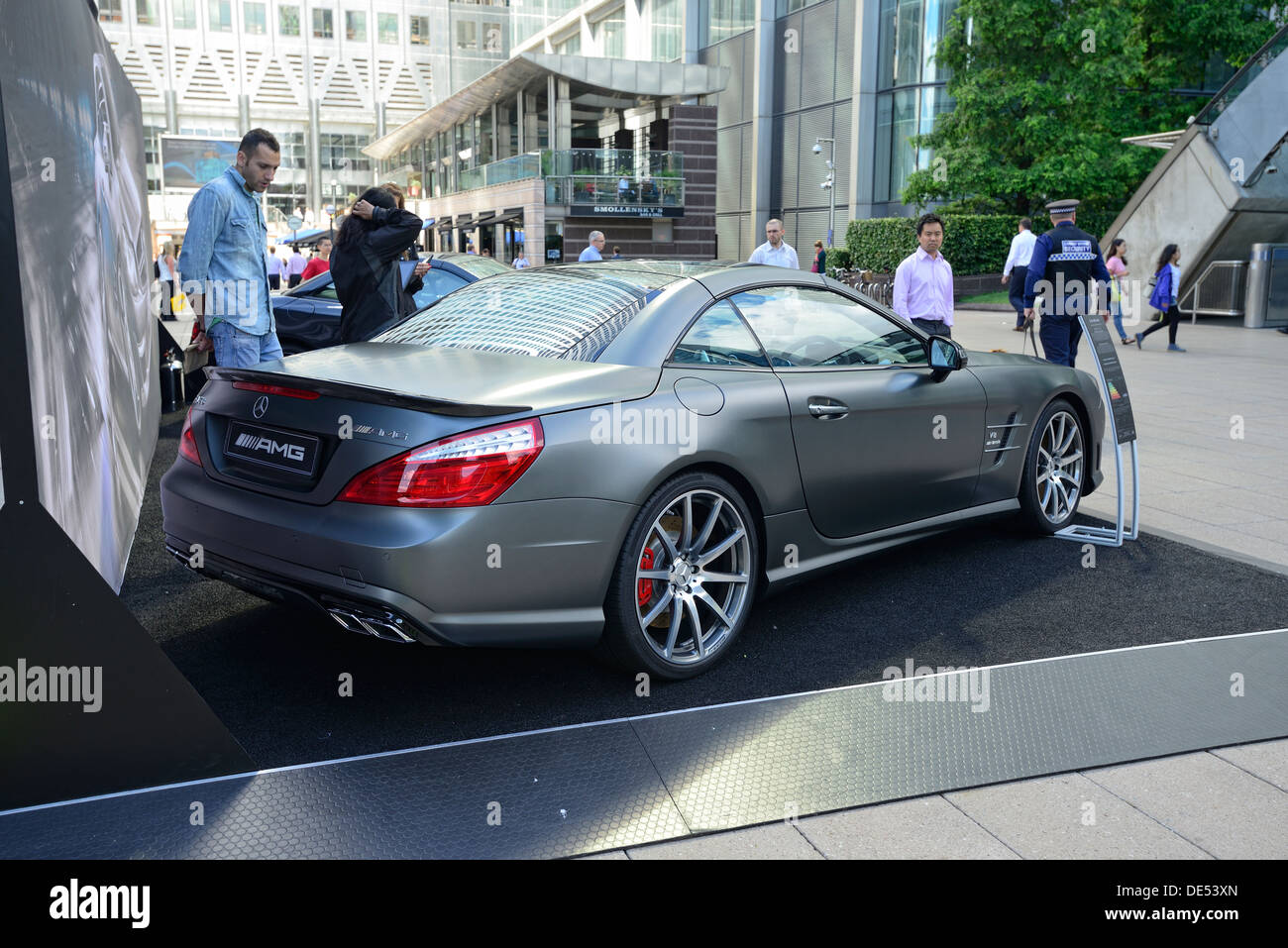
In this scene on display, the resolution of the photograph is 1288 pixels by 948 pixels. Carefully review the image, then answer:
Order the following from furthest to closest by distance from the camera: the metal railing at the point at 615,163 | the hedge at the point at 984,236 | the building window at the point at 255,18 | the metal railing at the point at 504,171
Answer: the building window at the point at 255,18 < the metal railing at the point at 504,171 < the metal railing at the point at 615,163 < the hedge at the point at 984,236

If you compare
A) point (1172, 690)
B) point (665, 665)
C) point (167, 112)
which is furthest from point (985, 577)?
point (167, 112)

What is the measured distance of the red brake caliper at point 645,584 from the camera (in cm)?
402

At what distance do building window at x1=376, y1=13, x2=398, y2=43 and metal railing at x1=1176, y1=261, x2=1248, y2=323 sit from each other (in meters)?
80.6

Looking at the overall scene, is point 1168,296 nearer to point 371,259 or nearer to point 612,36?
point 371,259

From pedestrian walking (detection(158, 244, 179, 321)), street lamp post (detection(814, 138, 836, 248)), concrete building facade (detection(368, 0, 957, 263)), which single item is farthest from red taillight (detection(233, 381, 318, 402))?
street lamp post (detection(814, 138, 836, 248))

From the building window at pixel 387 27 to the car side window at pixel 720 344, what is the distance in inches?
3758

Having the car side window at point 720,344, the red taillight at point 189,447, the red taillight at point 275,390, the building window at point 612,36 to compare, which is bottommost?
the red taillight at point 189,447

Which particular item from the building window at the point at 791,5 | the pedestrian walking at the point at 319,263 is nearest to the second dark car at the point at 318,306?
the pedestrian walking at the point at 319,263

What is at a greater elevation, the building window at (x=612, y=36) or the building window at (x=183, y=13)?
the building window at (x=183, y=13)

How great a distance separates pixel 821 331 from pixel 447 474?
2134mm

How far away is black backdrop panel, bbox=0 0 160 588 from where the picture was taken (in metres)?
3.85

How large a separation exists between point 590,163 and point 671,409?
35777 millimetres

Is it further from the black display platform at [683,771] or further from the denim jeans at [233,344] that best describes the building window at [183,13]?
the black display platform at [683,771]
